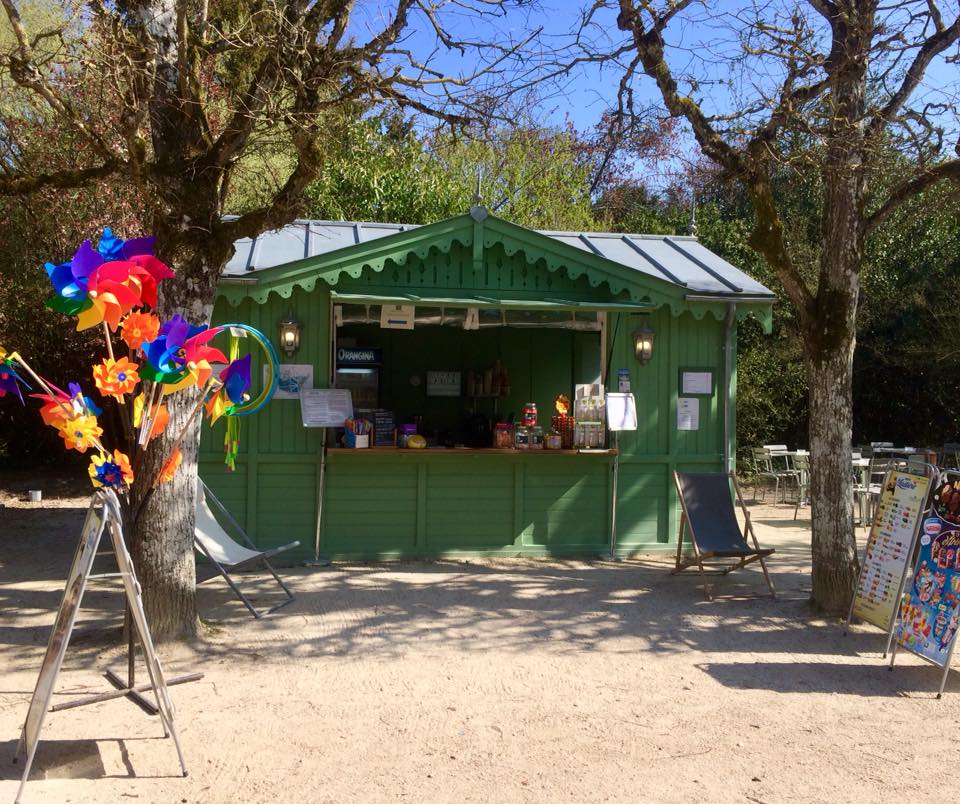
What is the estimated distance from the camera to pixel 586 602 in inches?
267

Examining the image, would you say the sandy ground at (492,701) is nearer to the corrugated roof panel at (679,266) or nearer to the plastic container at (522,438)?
the plastic container at (522,438)

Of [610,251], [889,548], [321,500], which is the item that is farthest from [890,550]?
[610,251]

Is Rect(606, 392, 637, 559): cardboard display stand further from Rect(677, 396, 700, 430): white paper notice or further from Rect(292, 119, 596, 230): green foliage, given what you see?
Rect(292, 119, 596, 230): green foliage

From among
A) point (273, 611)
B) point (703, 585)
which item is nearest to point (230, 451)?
point (273, 611)

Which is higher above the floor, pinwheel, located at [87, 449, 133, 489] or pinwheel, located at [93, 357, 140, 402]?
pinwheel, located at [93, 357, 140, 402]

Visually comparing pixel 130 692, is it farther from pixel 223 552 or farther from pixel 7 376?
pixel 223 552

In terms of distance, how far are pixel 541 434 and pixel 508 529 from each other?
0.90 meters

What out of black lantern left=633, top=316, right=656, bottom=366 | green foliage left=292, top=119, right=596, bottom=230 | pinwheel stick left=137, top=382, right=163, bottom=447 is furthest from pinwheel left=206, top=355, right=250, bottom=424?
green foliage left=292, top=119, right=596, bottom=230

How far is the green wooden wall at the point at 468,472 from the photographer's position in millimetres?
7957

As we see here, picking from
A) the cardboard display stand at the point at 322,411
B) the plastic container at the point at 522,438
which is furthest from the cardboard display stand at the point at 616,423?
the cardboard display stand at the point at 322,411

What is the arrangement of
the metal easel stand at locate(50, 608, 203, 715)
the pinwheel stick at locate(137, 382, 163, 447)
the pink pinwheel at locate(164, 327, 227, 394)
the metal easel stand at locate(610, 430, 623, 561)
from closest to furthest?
the pink pinwheel at locate(164, 327, 227, 394) < the metal easel stand at locate(50, 608, 203, 715) < the pinwheel stick at locate(137, 382, 163, 447) < the metal easel stand at locate(610, 430, 623, 561)

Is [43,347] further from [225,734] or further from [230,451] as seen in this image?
[225,734]

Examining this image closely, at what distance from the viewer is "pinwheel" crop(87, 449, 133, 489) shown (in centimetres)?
385

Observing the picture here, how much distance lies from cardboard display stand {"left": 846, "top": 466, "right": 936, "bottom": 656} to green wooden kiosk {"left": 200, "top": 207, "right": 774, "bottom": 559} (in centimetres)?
269
